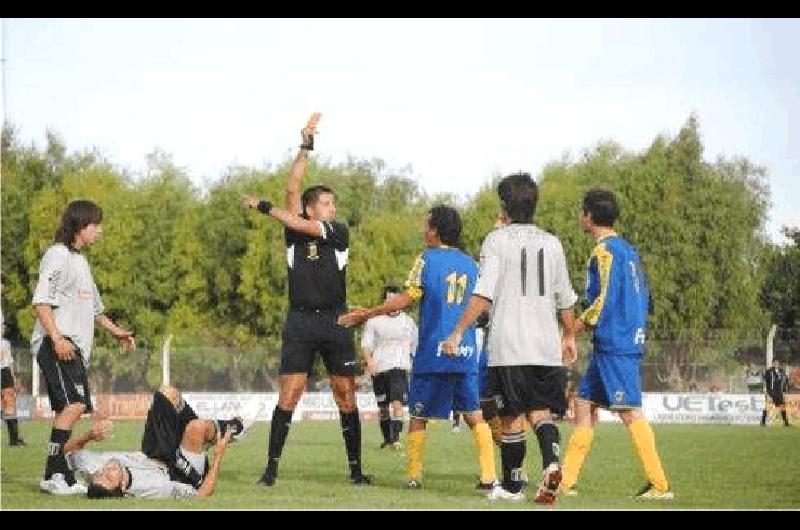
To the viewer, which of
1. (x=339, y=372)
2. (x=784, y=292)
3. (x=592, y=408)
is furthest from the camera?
(x=784, y=292)

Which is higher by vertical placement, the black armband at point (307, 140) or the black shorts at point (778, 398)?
the black armband at point (307, 140)

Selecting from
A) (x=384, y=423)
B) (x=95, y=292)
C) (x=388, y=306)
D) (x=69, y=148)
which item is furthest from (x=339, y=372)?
(x=69, y=148)

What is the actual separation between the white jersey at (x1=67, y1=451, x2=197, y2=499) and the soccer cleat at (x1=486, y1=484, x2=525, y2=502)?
7.21 feet

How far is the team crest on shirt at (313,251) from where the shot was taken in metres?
12.2

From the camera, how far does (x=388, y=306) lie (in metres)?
11.7

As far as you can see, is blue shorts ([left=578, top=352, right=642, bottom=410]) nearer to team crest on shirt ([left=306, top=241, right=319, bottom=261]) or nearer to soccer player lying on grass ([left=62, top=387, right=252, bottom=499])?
team crest on shirt ([left=306, top=241, right=319, bottom=261])

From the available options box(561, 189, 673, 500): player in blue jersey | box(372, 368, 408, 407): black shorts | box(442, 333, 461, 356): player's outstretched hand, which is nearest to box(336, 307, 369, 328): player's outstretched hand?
box(442, 333, 461, 356): player's outstretched hand

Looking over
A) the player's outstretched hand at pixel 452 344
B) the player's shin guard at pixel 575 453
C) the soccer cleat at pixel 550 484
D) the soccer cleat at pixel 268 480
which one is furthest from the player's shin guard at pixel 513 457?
the soccer cleat at pixel 268 480

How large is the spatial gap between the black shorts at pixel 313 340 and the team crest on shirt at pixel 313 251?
46 cm

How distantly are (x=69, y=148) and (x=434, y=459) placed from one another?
47398 mm

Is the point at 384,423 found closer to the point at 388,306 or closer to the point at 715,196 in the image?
the point at 388,306

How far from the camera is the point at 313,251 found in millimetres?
12188

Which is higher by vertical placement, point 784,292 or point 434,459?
point 784,292

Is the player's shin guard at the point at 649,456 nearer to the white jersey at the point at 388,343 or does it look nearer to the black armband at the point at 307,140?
the black armband at the point at 307,140
